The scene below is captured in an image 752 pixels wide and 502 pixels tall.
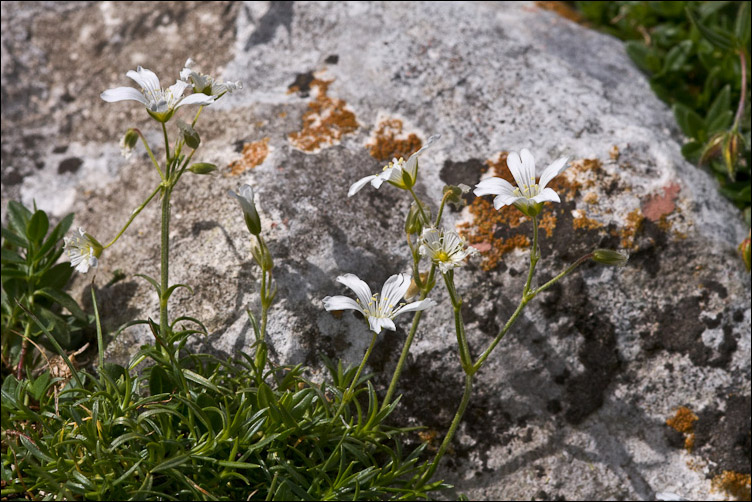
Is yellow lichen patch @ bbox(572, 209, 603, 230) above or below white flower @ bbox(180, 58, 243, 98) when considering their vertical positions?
below

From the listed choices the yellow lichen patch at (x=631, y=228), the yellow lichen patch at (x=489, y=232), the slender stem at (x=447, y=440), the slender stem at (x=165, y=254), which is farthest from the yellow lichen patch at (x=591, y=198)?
the slender stem at (x=165, y=254)

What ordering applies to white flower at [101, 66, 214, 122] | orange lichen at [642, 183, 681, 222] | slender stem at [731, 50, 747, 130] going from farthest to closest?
slender stem at [731, 50, 747, 130]
orange lichen at [642, 183, 681, 222]
white flower at [101, 66, 214, 122]

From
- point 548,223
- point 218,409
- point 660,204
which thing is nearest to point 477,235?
point 548,223

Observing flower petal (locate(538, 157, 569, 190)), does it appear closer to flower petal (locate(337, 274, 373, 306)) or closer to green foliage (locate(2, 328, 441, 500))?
flower petal (locate(337, 274, 373, 306))

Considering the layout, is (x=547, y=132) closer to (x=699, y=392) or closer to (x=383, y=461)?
(x=699, y=392)

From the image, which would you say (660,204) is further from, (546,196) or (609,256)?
(546,196)

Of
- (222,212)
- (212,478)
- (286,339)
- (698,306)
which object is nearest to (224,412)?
(212,478)

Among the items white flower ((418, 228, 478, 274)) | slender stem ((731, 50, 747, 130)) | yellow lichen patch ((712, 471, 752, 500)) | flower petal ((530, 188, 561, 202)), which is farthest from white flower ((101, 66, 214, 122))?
yellow lichen patch ((712, 471, 752, 500))
